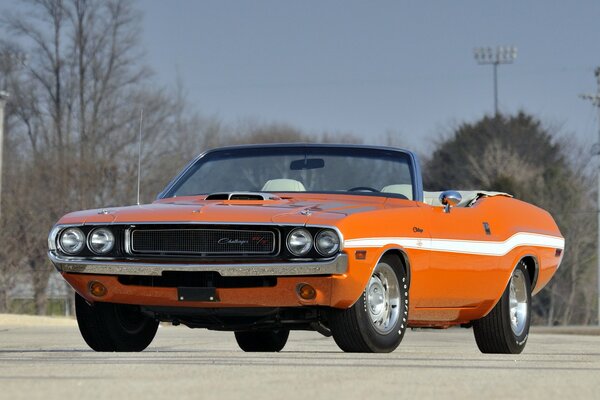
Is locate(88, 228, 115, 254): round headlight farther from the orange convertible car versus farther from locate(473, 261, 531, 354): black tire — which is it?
locate(473, 261, 531, 354): black tire

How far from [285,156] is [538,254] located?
2309 millimetres

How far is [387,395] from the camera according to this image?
6547mm

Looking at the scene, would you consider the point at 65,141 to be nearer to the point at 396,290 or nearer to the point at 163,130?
the point at 163,130

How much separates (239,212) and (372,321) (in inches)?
44.6

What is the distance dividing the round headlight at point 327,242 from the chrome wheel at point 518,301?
2872mm

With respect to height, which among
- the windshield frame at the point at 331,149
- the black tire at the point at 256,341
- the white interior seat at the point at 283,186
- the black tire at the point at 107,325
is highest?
the windshield frame at the point at 331,149

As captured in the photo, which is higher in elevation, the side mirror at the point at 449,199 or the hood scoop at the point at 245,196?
the hood scoop at the point at 245,196

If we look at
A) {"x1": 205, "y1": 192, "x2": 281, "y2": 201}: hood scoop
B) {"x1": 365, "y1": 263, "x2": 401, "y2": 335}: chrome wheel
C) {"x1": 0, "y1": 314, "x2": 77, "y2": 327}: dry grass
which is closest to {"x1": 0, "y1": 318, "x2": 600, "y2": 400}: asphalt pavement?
{"x1": 365, "y1": 263, "x2": 401, "y2": 335}: chrome wheel

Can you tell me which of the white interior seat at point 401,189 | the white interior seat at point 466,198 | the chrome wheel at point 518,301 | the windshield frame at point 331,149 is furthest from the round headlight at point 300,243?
the chrome wheel at point 518,301

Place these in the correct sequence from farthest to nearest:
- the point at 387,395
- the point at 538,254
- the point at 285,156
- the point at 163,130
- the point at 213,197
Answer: the point at 163,130 → the point at 538,254 → the point at 285,156 → the point at 213,197 → the point at 387,395

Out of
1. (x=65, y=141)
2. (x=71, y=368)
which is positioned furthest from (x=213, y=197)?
(x=65, y=141)

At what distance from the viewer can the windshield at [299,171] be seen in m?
11.0

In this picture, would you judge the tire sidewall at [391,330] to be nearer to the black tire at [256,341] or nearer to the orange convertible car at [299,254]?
the orange convertible car at [299,254]

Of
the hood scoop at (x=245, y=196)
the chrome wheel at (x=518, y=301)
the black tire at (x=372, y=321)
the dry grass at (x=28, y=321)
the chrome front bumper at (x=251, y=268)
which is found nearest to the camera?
the chrome front bumper at (x=251, y=268)
